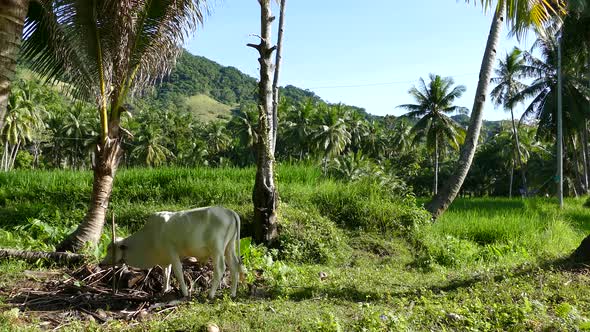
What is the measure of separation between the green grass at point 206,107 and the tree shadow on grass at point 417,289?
120975 millimetres

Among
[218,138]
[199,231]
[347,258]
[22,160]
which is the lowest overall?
[22,160]

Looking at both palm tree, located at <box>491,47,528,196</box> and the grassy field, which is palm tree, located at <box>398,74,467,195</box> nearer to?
palm tree, located at <box>491,47,528,196</box>

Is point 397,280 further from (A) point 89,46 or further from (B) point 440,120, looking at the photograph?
(B) point 440,120

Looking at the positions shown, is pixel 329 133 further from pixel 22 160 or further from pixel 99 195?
pixel 99 195

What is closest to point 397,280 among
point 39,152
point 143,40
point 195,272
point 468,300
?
point 468,300

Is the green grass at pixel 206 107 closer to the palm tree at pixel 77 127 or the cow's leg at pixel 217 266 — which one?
the palm tree at pixel 77 127

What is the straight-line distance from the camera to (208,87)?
145000mm

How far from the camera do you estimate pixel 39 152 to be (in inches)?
2055

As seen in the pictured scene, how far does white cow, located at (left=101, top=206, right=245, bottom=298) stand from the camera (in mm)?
4773

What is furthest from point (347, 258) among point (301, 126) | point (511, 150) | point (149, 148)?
point (511, 150)

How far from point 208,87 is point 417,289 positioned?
14294 centimetres

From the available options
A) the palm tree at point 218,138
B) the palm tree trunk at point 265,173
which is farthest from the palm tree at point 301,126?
the palm tree trunk at point 265,173

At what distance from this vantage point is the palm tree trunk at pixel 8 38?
3.87 m

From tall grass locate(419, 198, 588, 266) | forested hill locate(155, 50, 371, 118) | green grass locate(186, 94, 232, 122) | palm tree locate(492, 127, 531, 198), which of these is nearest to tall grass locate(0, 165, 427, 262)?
tall grass locate(419, 198, 588, 266)
